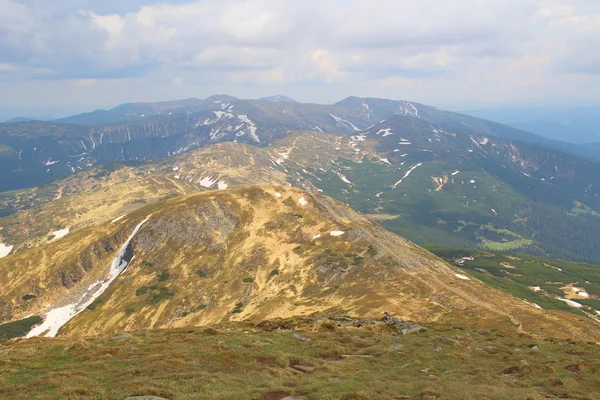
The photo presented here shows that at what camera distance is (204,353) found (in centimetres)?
4375

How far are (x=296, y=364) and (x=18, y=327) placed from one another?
544ft

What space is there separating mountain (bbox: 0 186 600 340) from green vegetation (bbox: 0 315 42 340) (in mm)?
3621

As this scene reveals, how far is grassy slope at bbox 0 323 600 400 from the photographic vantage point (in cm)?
3081

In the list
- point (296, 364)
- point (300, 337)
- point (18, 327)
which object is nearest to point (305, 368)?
point (296, 364)

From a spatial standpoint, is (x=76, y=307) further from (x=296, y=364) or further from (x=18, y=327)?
(x=296, y=364)

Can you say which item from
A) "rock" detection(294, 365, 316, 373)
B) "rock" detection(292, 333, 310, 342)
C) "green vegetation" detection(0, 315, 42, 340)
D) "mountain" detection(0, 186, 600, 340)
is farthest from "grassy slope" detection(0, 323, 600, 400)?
"green vegetation" detection(0, 315, 42, 340)

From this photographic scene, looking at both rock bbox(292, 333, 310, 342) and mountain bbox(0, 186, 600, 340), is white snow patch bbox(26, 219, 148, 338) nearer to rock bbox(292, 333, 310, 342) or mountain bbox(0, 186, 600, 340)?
mountain bbox(0, 186, 600, 340)

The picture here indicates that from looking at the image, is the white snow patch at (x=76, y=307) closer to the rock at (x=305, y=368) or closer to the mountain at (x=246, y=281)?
the mountain at (x=246, y=281)

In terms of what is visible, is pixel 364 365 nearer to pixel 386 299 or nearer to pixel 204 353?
pixel 204 353

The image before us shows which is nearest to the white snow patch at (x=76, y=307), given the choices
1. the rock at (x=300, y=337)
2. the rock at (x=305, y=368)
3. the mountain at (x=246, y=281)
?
the mountain at (x=246, y=281)

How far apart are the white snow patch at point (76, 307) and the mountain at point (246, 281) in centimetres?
65

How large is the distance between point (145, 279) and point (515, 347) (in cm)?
15436

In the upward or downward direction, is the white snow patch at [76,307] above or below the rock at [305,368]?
below

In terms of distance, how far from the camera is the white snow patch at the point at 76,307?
156 metres
